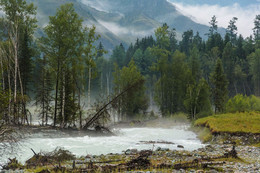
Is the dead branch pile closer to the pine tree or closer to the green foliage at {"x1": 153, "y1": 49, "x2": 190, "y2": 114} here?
the green foliage at {"x1": 153, "y1": 49, "x2": 190, "y2": 114}

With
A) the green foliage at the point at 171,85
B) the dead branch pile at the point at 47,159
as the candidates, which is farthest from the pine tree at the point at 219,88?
the dead branch pile at the point at 47,159

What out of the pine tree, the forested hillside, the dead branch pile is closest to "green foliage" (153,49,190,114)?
the forested hillside

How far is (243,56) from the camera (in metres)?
93.9

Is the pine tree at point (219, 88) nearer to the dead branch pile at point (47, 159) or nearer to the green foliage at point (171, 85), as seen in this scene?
the green foliage at point (171, 85)

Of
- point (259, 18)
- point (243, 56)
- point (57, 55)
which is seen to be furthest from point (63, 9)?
point (259, 18)

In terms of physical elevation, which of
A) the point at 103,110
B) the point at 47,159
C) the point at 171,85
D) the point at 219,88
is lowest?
the point at 47,159

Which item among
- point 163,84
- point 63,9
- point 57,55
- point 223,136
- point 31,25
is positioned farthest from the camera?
point 163,84

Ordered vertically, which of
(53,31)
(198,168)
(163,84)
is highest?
(53,31)

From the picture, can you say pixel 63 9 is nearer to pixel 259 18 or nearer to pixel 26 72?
pixel 26 72

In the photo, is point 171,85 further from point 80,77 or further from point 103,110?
point 103,110

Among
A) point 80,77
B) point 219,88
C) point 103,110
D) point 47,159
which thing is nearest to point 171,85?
point 219,88

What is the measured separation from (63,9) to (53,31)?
384 centimetres

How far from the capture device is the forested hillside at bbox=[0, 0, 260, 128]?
87.8 ft

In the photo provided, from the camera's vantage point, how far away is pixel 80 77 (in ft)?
124
